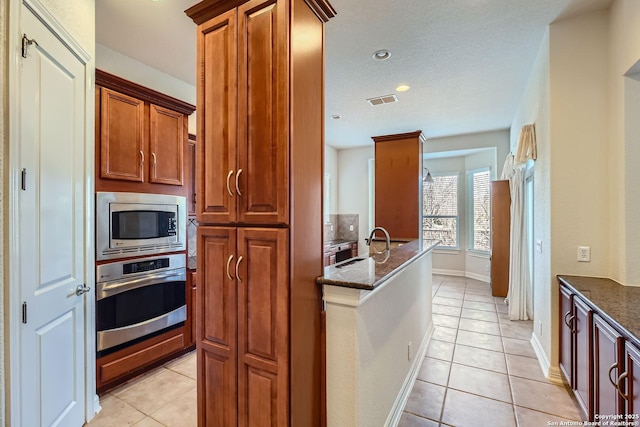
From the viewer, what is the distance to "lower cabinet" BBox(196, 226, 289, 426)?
1.32 meters

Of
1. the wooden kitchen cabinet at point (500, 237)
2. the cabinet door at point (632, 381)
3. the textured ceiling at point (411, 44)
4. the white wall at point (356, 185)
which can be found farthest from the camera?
the white wall at point (356, 185)

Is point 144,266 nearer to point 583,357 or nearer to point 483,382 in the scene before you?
point 483,382

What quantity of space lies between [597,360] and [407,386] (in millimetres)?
1200

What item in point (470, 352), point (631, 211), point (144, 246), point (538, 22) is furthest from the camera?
point (470, 352)

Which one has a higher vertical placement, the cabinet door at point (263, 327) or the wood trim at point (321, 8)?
the wood trim at point (321, 8)

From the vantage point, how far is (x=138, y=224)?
2.46 meters

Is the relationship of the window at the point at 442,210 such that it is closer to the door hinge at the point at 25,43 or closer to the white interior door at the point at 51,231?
the white interior door at the point at 51,231

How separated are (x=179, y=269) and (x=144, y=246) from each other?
42 centimetres

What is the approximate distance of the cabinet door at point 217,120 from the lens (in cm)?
145

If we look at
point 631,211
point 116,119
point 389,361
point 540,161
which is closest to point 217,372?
point 389,361

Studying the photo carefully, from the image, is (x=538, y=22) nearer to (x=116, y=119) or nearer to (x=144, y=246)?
(x=116, y=119)

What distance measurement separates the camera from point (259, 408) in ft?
4.57

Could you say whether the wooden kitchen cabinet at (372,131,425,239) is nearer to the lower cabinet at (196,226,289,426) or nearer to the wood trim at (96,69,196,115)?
the wood trim at (96,69,196,115)

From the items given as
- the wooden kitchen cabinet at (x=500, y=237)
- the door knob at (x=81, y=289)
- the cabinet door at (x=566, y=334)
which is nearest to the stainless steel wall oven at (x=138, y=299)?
the door knob at (x=81, y=289)
